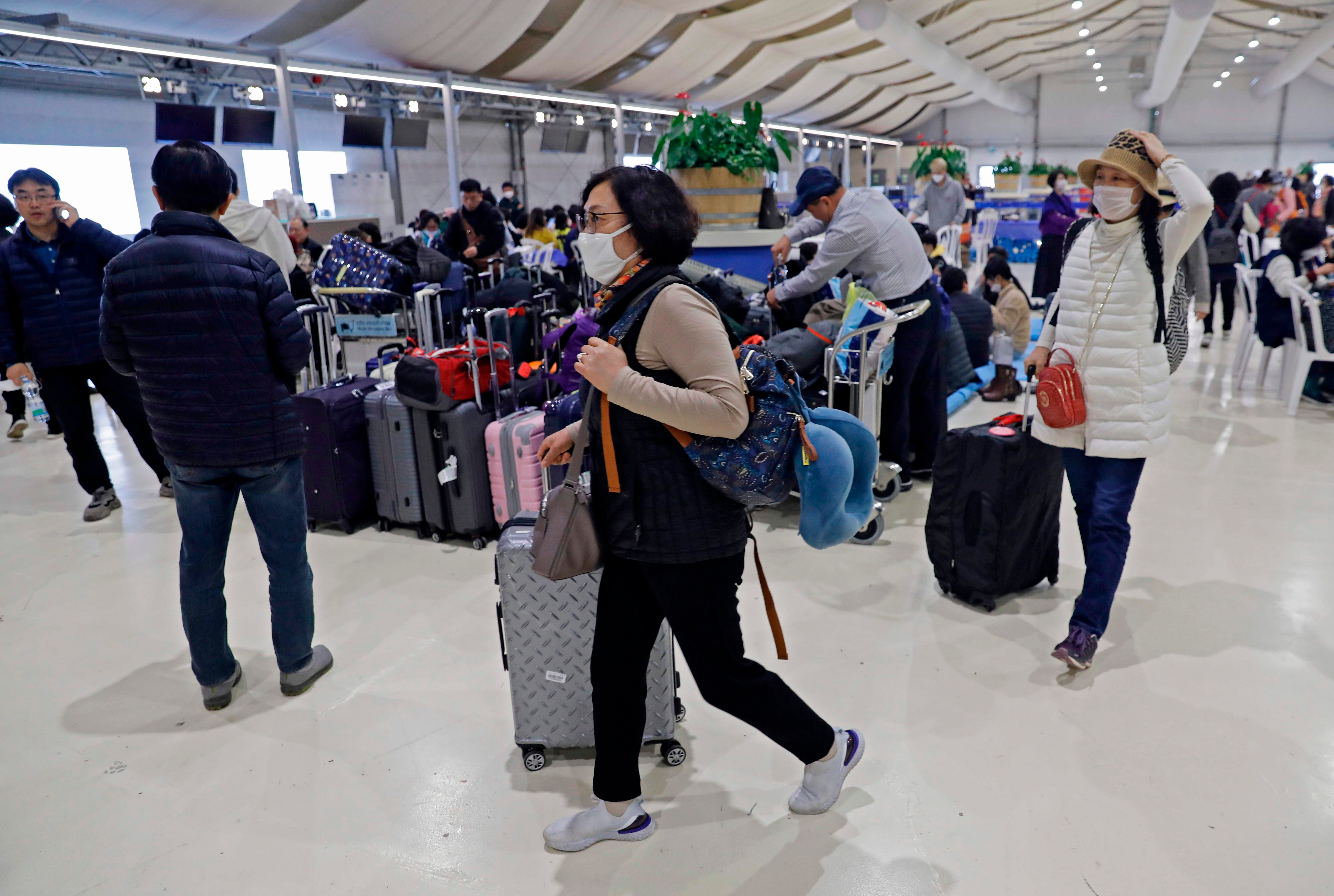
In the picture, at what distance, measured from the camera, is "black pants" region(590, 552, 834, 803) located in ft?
5.98

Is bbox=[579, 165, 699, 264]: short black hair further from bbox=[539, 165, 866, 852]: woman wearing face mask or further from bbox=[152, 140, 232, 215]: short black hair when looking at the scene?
bbox=[152, 140, 232, 215]: short black hair

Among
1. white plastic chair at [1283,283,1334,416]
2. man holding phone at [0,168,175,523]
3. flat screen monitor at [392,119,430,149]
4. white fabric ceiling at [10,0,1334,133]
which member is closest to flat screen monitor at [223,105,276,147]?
white fabric ceiling at [10,0,1334,133]

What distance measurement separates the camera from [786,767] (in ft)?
7.86

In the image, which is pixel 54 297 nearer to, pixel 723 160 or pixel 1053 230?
pixel 723 160

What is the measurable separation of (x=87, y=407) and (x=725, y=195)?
372cm

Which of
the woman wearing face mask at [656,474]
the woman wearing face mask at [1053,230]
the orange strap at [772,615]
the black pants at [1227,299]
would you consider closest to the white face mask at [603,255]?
the woman wearing face mask at [656,474]

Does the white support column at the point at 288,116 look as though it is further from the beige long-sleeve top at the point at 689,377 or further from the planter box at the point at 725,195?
the beige long-sleeve top at the point at 689,377

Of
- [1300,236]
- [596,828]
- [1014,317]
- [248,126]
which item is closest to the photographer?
[596,828]

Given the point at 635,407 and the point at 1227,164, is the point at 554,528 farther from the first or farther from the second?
the point at 1227,164

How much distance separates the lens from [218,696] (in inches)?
111

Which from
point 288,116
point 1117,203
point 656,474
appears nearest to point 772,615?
point 656,474

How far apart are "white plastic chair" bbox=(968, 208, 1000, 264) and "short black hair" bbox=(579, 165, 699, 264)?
385 inches

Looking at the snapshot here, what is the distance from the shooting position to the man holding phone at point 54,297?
4.17 meters

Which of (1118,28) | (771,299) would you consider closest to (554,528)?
(771,299)
